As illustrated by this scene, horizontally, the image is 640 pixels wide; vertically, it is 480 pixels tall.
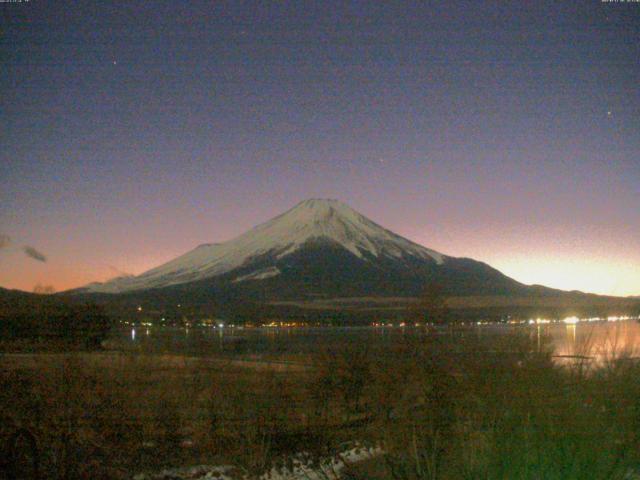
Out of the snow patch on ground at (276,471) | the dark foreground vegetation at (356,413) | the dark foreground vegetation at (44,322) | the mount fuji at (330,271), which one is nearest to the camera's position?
the dark foreground vegetation at (356,413)

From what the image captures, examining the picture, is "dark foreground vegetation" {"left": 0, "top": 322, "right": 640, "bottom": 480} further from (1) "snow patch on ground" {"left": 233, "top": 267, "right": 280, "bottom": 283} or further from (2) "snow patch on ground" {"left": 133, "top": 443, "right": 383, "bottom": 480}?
(1) "snow patch on ground" {"left": 233, "top": 267, "right": 280, "bottom": 283}

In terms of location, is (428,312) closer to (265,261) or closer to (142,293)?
(142,293)

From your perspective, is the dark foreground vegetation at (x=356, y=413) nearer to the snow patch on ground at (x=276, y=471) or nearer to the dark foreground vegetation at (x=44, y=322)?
the snow patch on ground at (x=276, y=471)

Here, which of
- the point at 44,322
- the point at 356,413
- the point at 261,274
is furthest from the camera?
the point at 261,274

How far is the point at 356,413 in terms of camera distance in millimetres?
13633

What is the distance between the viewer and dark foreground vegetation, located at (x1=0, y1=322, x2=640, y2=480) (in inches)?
215

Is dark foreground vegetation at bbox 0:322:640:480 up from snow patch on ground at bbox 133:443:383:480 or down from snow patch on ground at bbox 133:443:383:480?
up

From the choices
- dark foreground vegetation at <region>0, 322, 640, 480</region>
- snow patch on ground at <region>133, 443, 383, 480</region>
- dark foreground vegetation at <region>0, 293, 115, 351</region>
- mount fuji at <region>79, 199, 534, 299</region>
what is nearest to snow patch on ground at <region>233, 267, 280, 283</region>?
mount fuji at <region>79, 199, 534, 299</region>

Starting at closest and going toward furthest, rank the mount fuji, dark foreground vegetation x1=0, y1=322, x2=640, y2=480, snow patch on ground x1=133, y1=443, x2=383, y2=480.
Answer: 1. dark foreground vegetation x1=0, y1=322, x2=640, y2=480
2. snow patch on ground x1=133, y1=443, x2=383, y2=480
3. the mount fuji

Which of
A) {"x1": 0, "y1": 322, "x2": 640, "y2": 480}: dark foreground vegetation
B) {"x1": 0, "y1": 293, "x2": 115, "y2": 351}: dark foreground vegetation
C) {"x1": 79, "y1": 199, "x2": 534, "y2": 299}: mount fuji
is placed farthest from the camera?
{"x1": 79, "y1": 199, "x2": 534, "y2": 299}: mount fuji

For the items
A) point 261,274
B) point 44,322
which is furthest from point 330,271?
point 44,322

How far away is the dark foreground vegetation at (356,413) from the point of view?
17.9 ft

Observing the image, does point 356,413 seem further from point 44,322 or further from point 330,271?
point 330,271

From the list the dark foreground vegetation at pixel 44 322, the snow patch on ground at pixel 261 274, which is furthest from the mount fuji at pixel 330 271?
the dark foreground vegetation at pixel 44 322
